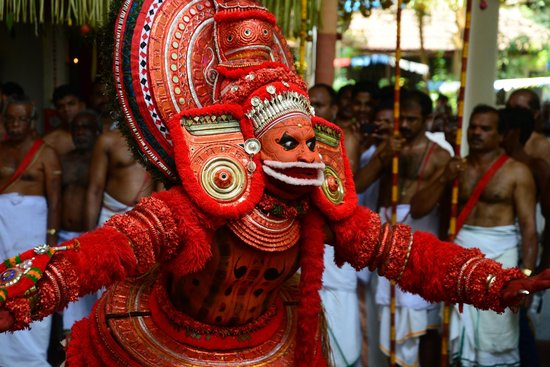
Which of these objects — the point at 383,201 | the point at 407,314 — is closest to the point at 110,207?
the point at 383,201

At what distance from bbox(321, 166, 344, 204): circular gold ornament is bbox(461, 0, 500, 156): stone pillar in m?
5.03

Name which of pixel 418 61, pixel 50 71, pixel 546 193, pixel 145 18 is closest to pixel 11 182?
pixel 145 18

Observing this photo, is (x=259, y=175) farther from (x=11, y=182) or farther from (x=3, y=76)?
(x=3, y=76)

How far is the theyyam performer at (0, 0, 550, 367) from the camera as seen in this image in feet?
9.77

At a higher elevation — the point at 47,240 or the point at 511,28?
the point at 511,28

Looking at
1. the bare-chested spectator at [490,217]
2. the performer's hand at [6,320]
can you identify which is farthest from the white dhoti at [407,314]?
Answer: the performer's hand at [6,320]

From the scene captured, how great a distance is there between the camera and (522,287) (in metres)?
2.85

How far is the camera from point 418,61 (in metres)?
19.4

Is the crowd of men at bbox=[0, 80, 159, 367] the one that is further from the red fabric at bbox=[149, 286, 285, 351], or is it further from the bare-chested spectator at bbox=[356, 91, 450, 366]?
the red fabric at bbox=[149, 286, 285, 351]

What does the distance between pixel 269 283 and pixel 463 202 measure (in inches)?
106

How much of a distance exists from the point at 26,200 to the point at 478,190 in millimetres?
3159

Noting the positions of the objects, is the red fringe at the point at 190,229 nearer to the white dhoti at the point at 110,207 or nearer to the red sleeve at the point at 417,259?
the red sleeve at the point at 417,259

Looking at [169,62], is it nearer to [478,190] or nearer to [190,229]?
[190,229]

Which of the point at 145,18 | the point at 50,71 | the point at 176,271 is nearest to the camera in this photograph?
the point at 176,271
